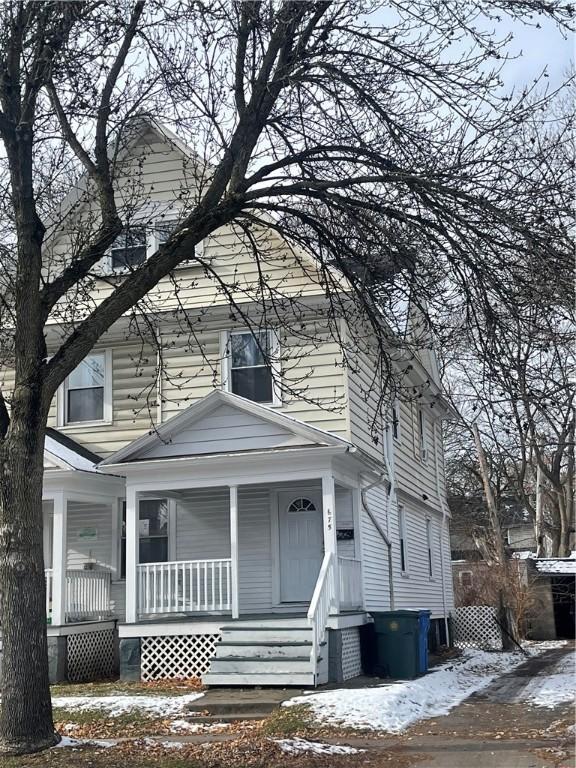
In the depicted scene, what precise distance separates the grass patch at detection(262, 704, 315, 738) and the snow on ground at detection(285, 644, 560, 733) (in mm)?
151

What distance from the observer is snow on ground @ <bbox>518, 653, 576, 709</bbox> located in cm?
1246

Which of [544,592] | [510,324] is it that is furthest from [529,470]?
[510,324]

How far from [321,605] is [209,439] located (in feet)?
11.1

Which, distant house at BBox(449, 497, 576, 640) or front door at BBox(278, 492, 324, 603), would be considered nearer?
front door at BBox(278, 492, 324, 603)

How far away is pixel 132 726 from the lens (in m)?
10.3

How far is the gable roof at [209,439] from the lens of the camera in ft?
47.7

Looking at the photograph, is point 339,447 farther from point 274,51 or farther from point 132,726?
point 274,51

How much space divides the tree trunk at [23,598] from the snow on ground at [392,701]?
3.56 metres

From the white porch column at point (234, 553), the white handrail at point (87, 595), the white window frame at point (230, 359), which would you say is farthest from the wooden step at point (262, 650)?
the white window frame at point (230, 359)

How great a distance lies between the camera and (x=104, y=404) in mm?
17078

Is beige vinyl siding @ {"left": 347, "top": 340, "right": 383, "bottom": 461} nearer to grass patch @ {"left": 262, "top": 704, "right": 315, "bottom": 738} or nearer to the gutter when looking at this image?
the gutter

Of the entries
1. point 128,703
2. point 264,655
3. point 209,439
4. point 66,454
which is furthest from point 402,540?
point 128,703

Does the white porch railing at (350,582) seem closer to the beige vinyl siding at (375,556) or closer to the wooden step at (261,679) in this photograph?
the beige vinyl siding at (375,556)

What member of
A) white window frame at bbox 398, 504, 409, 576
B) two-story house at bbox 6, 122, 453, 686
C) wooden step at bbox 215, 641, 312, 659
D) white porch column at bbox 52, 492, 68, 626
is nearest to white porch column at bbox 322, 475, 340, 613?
two-story house at bbox 6, 122, 453, 686
